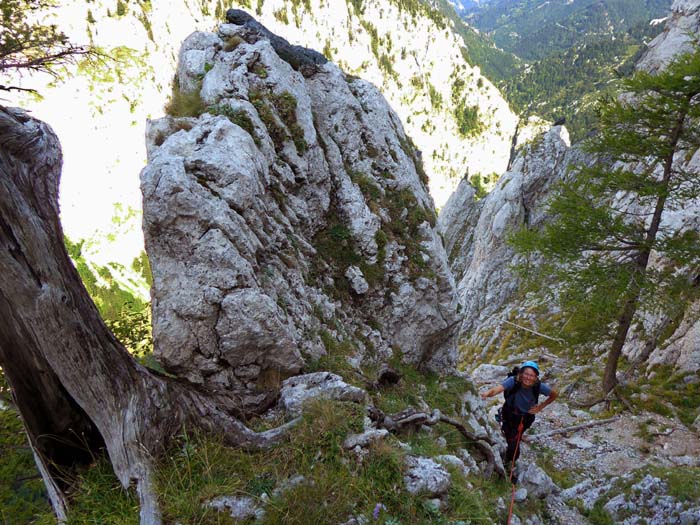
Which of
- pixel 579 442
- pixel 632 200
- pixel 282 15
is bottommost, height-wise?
pixel 579 442

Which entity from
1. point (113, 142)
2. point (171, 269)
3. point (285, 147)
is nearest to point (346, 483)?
point (171, 269)

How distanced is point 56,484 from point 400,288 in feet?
25.1

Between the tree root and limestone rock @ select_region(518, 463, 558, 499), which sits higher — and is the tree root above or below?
above

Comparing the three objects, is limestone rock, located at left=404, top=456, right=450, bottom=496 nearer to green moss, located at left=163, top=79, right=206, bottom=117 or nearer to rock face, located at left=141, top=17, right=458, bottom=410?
rock face, located at left=141, top=17, right=458, bottom=410

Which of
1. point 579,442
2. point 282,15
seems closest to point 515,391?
point 579,442

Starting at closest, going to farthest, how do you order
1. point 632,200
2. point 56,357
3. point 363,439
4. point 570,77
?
1. point 56,357
2. point 363,439
3. point 632,200
4. point 570,77

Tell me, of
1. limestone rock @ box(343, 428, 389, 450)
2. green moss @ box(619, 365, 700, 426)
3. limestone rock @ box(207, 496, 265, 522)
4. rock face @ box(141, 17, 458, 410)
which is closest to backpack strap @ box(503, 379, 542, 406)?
rock face @ box(141, 17, 458, 410)

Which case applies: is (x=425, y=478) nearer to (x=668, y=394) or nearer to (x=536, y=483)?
(x=536, y=483)

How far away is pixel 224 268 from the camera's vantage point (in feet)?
18.3

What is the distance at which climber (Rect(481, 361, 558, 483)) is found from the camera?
7.19m

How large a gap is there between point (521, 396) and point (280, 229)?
19.6 ft

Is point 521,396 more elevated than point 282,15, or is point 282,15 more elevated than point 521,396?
point 282,15

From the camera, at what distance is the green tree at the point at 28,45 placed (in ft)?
10.5

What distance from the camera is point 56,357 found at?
12.2 feet
